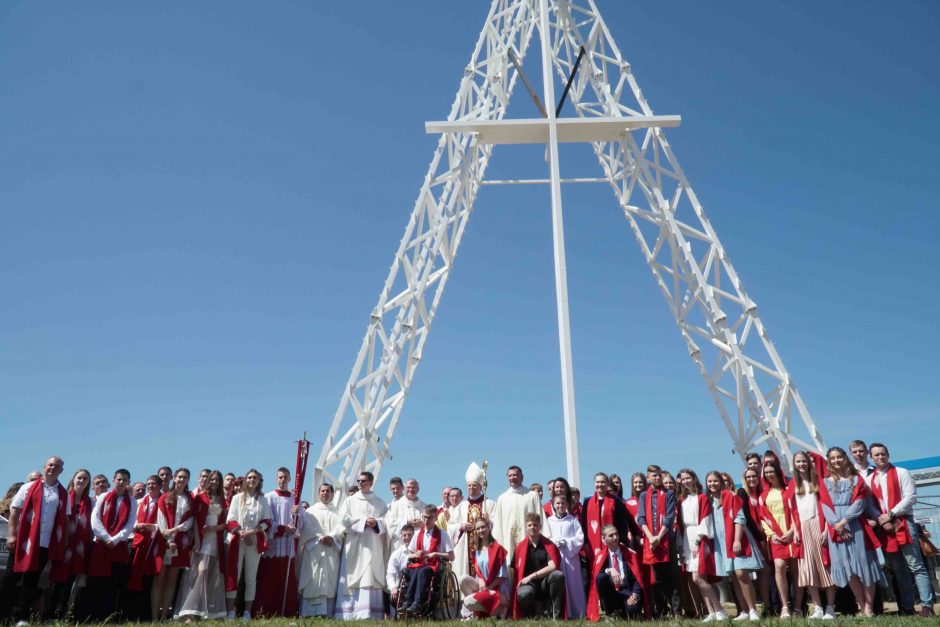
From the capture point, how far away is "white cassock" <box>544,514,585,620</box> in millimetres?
8422

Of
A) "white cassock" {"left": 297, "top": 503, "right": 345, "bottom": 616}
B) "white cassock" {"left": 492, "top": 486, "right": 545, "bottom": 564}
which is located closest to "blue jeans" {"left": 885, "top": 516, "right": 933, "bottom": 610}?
"white cassock" {"left": 492, "top": 486, "right": 545, "bottom": 564}

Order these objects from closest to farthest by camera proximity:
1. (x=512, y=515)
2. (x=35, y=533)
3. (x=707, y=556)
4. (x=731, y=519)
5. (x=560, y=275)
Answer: (x=35, y=533) → (x=731, y=519) → (x=707, y=556) → (x=512, y=515) → (x=560, y=275)

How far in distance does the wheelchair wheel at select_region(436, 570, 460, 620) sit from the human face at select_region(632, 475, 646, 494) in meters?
2.72

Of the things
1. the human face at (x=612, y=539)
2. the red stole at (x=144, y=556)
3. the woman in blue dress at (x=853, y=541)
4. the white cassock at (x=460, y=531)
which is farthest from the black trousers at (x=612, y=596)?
the red stole at (x=144, y=556)

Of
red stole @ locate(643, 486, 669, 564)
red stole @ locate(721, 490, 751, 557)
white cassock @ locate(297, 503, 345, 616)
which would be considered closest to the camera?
red stole @ locate(721, 490, 751, 557)

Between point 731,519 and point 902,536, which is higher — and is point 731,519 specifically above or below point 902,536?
above

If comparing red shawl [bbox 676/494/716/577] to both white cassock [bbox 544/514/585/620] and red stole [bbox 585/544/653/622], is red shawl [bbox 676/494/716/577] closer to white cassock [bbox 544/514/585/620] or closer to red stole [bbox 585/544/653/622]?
red stole [bbox 585/544/653/622]

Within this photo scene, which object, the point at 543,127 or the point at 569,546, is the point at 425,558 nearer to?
the point at 569,546

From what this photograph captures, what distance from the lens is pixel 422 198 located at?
13.7 metres

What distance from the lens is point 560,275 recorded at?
39.4 ft

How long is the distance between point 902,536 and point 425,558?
16.7 feet

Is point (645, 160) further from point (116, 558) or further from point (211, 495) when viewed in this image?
point (116, 558)

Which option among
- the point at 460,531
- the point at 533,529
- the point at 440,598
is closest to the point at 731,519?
the point at 533,529

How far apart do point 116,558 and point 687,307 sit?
10.5 meters
